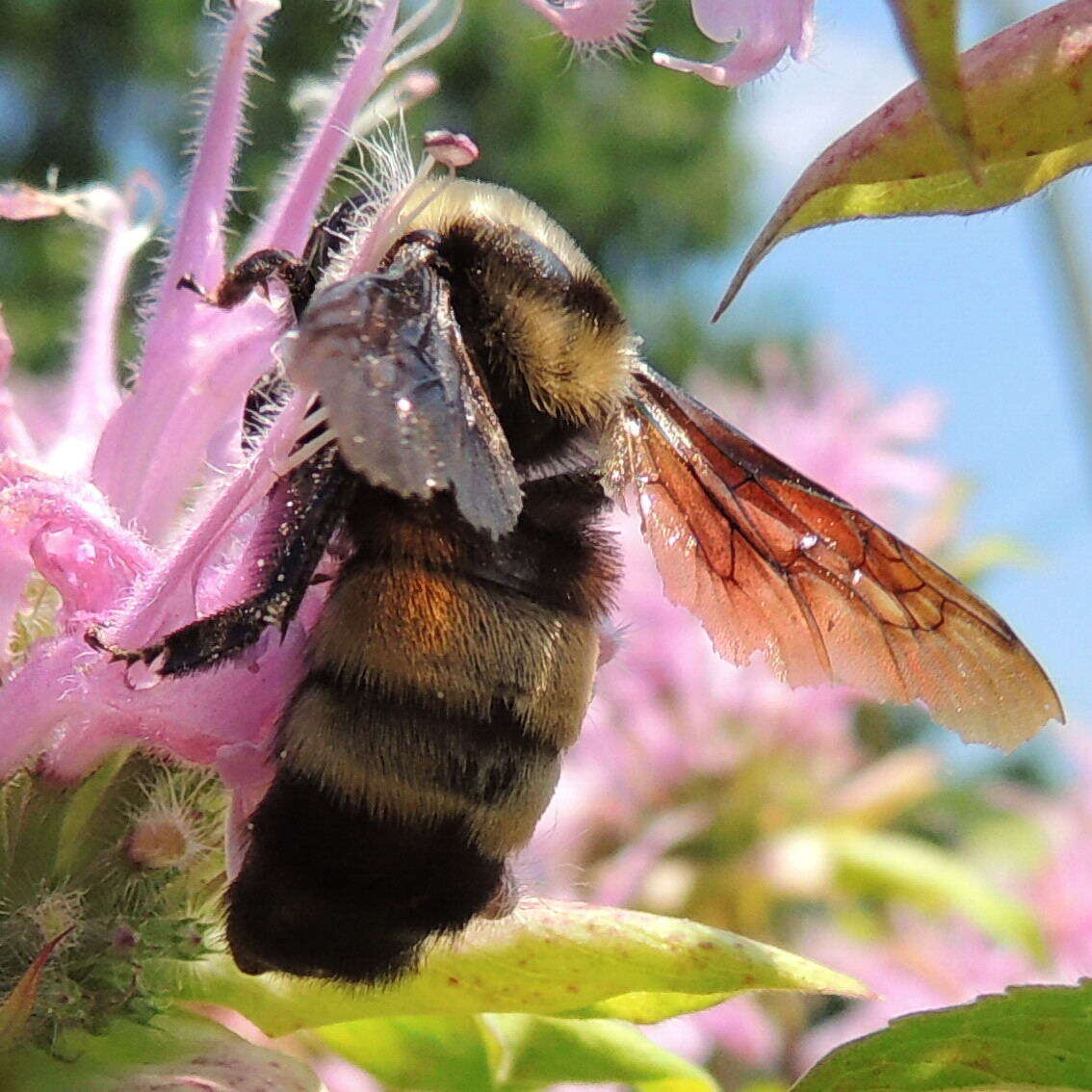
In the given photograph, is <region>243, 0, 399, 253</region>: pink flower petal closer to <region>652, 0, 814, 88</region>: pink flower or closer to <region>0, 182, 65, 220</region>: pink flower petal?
<region>0, 182, 65, 220</region>: pink flower petal

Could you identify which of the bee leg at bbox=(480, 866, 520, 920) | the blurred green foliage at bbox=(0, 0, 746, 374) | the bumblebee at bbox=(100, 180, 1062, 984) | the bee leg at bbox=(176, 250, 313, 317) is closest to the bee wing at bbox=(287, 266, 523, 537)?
the bumblebee at bbox=(100, 180, 1062, 984)

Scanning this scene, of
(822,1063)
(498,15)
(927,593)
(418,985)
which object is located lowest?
(498,15)

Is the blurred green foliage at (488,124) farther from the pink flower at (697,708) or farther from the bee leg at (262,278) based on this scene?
the bee leg at (262,278)

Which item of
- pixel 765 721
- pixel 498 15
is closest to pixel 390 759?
pixel 765 721

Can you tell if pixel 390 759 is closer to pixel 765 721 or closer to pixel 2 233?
pixel 765 721

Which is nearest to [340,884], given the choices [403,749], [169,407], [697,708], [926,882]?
[403,749]

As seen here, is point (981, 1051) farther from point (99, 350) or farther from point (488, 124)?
point (488, 124)

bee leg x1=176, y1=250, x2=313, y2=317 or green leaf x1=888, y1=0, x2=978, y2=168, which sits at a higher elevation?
green leaf x1=888, y1=0, x2=978, y2=168
